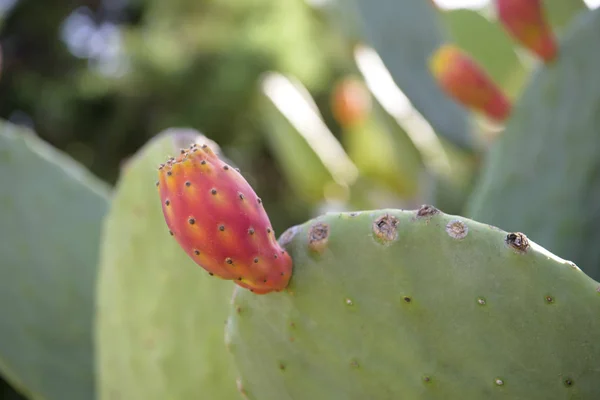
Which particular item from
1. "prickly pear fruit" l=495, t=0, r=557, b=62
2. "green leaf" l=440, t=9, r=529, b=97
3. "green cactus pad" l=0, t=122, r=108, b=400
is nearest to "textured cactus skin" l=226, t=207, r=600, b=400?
"prickly pear fruit" l=495, t=0, r=557, b=62

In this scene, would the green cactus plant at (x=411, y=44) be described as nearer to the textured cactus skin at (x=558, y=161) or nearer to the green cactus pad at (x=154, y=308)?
the textured cactus skin at (x=558, y=161)

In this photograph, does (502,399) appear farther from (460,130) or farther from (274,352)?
(460,130)

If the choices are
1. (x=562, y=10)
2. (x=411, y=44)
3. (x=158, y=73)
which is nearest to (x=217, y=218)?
(x=411, y=44)


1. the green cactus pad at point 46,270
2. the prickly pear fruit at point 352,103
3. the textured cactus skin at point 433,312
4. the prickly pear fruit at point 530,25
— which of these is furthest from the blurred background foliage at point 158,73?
the textured cactus skin at point 433,312

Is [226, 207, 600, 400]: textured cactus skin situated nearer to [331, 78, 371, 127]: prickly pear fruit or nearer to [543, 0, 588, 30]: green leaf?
[543, 0, 588, 30]: green leaf

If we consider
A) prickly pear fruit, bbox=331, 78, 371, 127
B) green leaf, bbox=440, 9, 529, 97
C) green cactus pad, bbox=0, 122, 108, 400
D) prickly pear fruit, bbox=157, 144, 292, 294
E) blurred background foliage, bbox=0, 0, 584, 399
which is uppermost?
green leaf, bbox=440, 9, 529, 97

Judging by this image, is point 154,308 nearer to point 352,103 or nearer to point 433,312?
point 433,312
